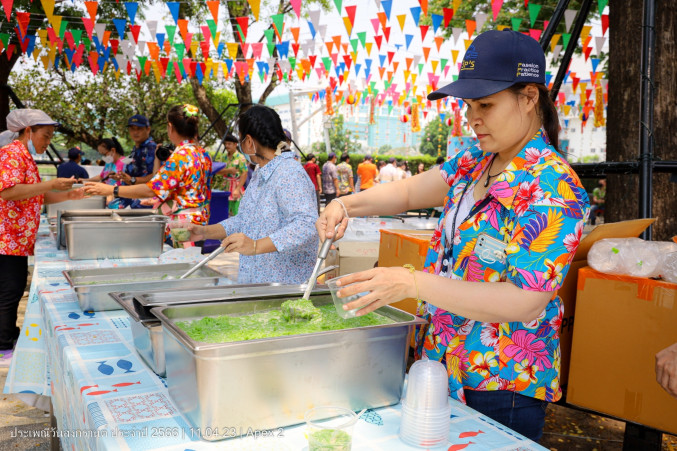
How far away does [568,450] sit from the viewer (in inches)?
103

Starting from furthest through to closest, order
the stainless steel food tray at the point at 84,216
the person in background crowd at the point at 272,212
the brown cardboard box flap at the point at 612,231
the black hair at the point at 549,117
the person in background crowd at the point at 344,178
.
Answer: the person in background crowd at the point at 344,178 → the stainless steel food tray at the point at 84,216 → the person in background crowd at the point at 272,212 → the brown cardboard box flap at the point at 612,231 → the black hair at the point at 549,117

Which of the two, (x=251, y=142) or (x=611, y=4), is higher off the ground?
(x=611, y=4)

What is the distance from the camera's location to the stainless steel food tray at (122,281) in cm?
182

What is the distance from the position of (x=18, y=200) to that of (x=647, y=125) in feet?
11.7

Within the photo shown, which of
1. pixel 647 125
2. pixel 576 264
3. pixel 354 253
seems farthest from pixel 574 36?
pixel 354 253

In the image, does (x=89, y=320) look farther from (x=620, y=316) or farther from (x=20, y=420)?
(x=620, y=316)

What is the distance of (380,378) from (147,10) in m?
14.1

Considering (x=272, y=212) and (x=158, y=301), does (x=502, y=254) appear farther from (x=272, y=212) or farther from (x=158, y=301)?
(x=272, y=212)

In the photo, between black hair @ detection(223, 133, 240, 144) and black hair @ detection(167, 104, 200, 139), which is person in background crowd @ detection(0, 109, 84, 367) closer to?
black hair @ detection(167, 104, 200, 139)

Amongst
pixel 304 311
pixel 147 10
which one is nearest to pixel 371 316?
pixel 304 311

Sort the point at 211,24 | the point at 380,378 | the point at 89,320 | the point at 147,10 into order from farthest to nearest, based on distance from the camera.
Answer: the point at 147,10 → the point at 211,24 → the point at 89,320 → the point at 380,378

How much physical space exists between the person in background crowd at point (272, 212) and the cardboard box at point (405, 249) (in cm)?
64

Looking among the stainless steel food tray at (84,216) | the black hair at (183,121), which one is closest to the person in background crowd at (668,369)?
the stainless steel food tray at (84,216)

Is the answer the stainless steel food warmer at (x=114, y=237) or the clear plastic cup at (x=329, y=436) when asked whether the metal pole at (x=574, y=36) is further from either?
the stainless steel food warmer at (x=114, y=237)
